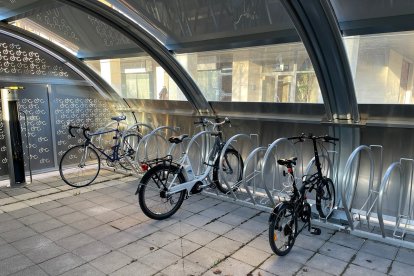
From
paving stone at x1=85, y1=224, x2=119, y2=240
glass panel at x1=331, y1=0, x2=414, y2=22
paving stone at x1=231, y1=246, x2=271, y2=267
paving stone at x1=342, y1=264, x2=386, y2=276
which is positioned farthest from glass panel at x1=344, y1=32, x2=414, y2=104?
paving stone at x1=85, y1=224, x2=119, y2=240

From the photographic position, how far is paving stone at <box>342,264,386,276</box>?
2639mm

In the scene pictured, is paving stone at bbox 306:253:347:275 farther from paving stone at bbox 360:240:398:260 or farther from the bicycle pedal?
paving stone at bbox 360:240:398:260

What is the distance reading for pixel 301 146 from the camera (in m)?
4.33

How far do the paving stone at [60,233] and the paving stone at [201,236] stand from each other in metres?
1.29

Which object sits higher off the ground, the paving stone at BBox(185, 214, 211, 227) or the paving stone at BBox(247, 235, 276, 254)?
the paving stone at BBox(185, 214, 211, 227)

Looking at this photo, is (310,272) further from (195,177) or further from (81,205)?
(81,205)

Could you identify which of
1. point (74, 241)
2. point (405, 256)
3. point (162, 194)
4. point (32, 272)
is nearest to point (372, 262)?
point (405, 256)

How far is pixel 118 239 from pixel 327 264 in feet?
6.89

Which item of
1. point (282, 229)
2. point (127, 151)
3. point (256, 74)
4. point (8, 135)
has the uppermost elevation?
point (256, 74)

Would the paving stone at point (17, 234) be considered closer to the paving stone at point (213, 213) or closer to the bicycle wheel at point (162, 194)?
the bicycle wheel at point (162, 194)

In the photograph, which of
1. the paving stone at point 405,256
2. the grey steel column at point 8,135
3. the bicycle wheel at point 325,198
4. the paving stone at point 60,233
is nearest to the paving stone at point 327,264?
the paving stone at point 405,256

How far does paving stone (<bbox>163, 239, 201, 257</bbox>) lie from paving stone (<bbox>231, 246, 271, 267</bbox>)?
16.8 inches

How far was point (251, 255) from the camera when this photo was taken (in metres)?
2.93

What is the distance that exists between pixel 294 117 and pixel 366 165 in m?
1.08
